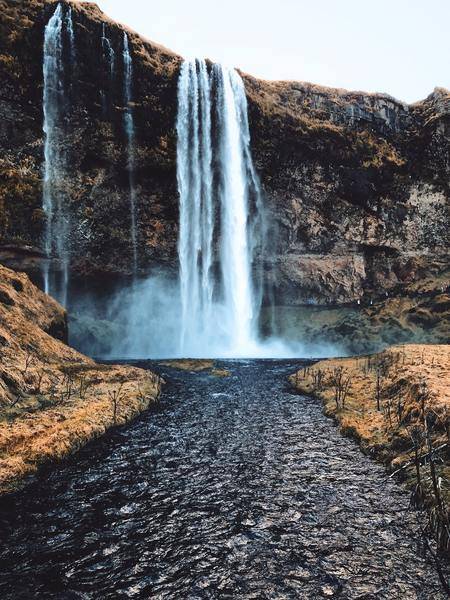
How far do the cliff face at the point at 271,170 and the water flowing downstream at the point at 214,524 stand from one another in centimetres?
3222

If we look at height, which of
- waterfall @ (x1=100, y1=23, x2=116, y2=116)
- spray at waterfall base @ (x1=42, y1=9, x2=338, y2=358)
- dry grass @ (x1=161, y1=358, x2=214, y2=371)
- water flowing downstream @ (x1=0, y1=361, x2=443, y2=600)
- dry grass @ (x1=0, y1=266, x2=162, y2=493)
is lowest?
water flowing downstream @ (x1=0, y1=361, x2=443, y2=600)

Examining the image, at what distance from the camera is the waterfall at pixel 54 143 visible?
39281mm

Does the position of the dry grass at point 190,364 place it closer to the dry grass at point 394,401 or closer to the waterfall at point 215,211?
the dry grass at point 394,401

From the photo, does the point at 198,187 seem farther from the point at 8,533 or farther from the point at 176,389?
the point at 8,533

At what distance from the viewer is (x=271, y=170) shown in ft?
157

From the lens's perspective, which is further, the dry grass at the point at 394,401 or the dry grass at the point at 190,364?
the dry grass at the point at 190,364

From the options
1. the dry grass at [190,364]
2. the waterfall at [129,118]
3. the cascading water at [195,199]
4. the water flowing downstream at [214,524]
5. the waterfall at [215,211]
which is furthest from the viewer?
the waterfall at [215,211]

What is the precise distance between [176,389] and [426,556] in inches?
693

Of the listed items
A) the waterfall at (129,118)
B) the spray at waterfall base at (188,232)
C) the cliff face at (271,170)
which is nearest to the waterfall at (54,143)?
the spray at waterfall base at (188,232)

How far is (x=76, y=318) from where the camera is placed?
149 feet

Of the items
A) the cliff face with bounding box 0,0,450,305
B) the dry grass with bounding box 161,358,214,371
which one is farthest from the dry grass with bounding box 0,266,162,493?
the cliff face with bounding box 0,0,450,305

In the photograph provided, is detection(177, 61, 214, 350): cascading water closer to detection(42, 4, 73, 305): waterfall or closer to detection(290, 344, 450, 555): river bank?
detection(42, 4, 73, 305): waterfall

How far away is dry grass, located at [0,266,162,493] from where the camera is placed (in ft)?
41.8

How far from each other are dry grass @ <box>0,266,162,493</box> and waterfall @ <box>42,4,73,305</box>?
1541 cm
